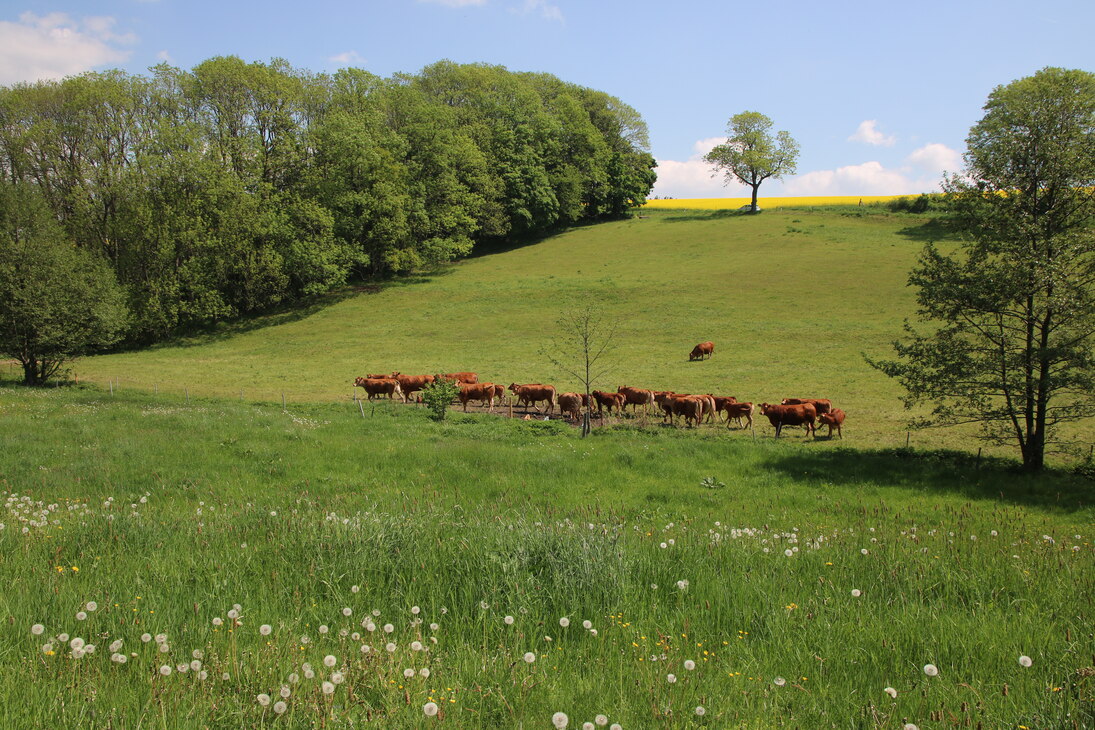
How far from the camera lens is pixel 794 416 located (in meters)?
23.9

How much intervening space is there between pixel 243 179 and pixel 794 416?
5414 centimetres

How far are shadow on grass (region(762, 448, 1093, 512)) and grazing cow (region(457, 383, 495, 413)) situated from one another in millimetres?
14814

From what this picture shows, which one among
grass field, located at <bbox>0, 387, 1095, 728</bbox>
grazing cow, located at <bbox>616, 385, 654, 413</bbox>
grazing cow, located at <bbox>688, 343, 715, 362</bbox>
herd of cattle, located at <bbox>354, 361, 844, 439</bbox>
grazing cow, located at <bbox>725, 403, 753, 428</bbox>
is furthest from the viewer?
grazing cow, located at <bbox>688, 343, 715, 362</bbox>

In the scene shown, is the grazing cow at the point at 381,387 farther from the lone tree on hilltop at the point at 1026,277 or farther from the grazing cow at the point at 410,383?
the lone tree on hilltop at the point at 1026,277

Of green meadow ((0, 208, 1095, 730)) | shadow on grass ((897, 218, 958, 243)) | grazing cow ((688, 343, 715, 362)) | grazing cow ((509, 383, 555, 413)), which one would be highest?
shadow on grass ((897, 218, 958, 243))

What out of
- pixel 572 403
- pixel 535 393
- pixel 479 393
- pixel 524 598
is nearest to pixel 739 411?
pixel 572 403

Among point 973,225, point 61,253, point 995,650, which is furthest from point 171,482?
point 61,253

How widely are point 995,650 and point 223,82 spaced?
68.7 m

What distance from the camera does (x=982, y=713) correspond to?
321cm

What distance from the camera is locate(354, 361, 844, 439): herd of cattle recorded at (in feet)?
78.4

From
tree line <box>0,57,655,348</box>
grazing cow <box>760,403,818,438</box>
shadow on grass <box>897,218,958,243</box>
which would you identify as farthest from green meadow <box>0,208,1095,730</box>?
shadow on grass <box>897,218,958,243</box>

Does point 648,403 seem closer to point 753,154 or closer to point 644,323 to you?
point 644,323

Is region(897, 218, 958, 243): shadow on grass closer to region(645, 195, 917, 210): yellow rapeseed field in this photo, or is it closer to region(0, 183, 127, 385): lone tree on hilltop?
region(645, 195, 917, 210): yellow rapeseed field

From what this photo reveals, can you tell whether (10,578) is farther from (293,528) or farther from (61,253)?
(61,253)
